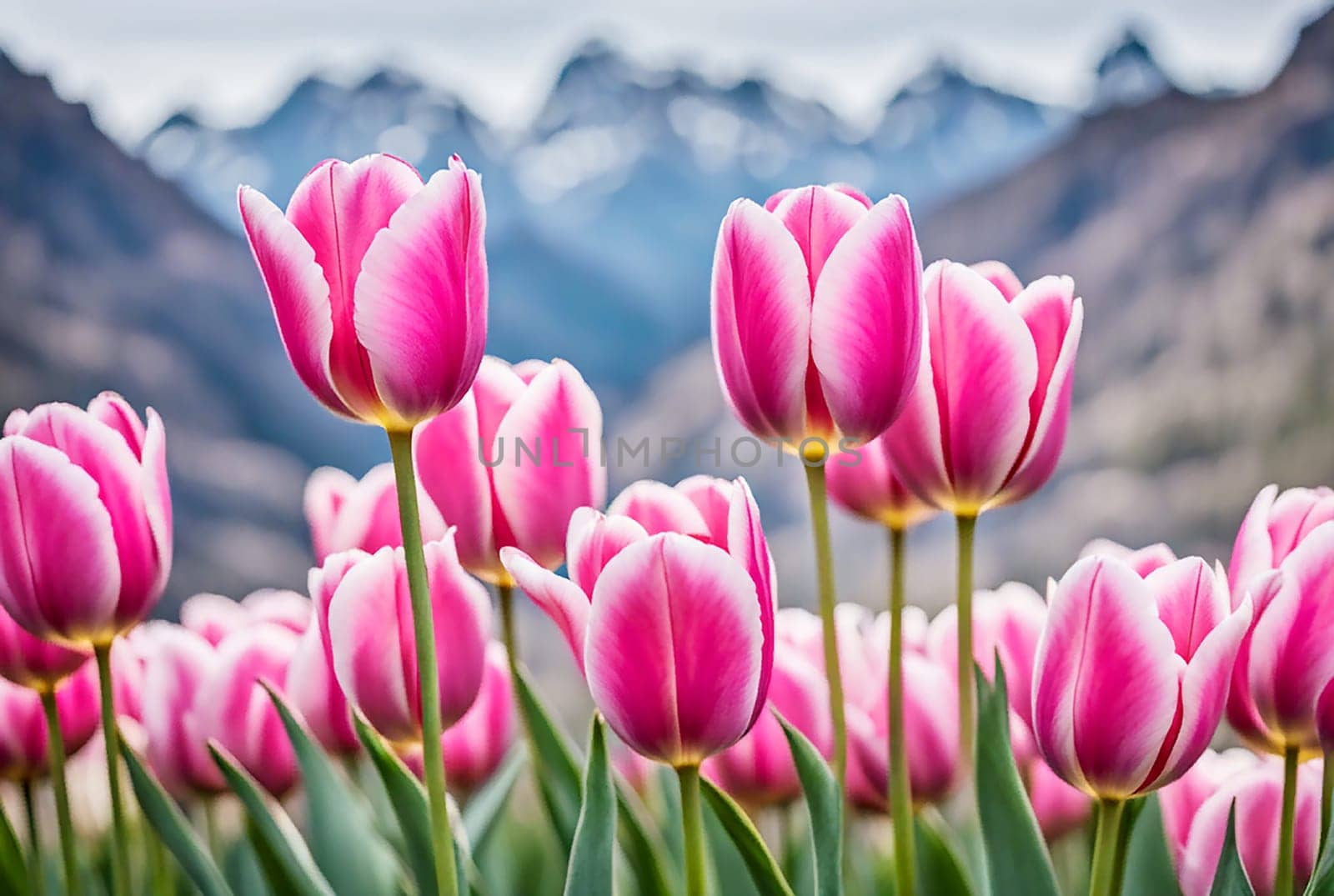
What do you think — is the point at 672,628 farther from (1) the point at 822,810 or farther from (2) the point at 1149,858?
(2) the point at 1149,858

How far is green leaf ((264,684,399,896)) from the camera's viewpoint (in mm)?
311

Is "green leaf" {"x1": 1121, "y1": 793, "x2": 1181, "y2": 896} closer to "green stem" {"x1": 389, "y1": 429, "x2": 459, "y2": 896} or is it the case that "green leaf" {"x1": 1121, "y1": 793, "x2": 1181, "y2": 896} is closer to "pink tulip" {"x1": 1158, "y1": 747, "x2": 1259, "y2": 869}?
"pink tulip" {"x1": 1158, "y1": 747, "x2": 1259, "y2": 869}

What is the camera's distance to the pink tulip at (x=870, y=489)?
308 mm

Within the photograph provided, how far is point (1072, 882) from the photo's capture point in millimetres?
368

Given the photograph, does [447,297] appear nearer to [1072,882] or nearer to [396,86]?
[1072,882]

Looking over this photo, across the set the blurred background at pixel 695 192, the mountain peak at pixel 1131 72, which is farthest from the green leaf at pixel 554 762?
the mountain peak at pixel 1131 72

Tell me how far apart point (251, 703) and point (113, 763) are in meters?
0.05

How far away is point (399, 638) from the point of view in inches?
10.6

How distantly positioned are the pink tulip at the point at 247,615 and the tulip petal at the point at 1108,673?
23 centimetres

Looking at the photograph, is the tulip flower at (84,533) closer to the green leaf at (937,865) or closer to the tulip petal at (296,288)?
the tulip petal at (296,288)

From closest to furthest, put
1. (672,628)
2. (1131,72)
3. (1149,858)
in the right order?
(672,628) → (1149,858) → (1131,72)

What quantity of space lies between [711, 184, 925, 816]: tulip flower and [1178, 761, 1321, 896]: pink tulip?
0.29 feet

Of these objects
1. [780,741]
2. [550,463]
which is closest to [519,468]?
[550,463]

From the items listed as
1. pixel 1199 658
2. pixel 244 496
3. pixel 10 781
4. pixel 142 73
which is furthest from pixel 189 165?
pixel 1199 658
